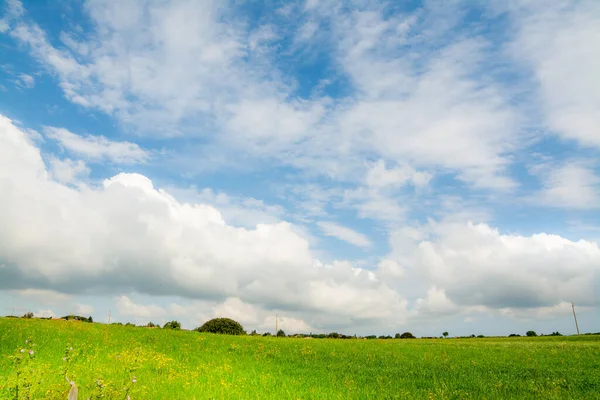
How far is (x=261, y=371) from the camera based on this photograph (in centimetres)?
2123

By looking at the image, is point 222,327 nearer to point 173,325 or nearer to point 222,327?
point 222,327

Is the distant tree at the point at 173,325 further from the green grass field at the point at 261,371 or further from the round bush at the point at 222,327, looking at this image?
the green grass field at the point at 261,371

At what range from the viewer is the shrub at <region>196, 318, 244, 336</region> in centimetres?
5234

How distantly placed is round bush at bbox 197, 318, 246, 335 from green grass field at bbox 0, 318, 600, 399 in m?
21.0

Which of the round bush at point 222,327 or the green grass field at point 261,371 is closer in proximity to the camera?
the green grass field at point 261,371

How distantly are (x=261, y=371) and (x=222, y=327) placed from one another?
33323 millimetres

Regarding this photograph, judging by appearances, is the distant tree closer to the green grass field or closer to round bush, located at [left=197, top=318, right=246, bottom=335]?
round bush, located at [left=197, top=318, right=246, bottom=335]

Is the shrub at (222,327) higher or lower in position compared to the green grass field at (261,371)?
higher

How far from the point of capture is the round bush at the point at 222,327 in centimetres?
5234

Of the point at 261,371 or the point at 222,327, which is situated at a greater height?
the point at 222,327

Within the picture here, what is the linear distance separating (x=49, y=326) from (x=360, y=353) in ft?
81.8

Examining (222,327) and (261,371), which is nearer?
(261,371)

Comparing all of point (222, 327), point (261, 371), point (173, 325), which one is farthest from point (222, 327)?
point (261, 371)

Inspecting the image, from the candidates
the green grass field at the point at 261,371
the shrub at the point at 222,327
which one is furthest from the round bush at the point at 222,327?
the green grass field at the point at 261,371
